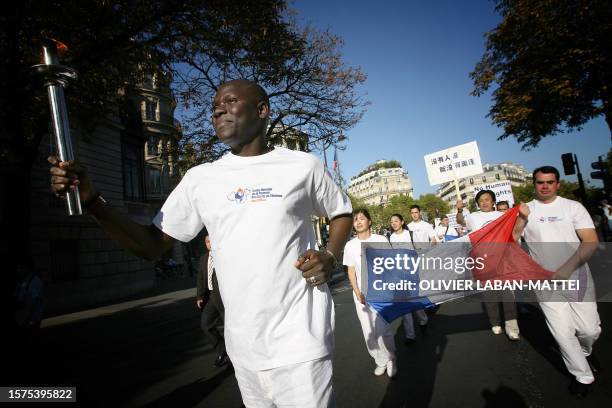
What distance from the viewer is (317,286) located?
1.62 metres

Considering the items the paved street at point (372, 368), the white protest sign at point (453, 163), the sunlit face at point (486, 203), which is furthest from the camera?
the white protest sign at point (453, 163)

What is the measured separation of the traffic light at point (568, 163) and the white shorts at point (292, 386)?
16.3 m

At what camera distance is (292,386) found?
1490 millimetres

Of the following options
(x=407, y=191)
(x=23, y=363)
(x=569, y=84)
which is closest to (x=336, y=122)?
(x=569, y=84)

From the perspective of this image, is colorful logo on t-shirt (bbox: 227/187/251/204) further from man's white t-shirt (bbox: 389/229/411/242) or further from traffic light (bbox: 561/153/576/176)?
traffic light (bbox: 561/153/576/176)

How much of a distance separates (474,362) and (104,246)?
1591 cm

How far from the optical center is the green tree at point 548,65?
46.1 ft

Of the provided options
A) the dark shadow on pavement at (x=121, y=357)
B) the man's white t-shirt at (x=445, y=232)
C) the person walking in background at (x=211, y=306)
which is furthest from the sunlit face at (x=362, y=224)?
the man's white t-shirt at (x=445, y=232)

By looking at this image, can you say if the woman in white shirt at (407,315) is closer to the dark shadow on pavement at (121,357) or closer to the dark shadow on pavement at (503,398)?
the dark shadow on pavement at (503,398)


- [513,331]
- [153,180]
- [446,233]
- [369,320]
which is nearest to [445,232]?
[446,233]

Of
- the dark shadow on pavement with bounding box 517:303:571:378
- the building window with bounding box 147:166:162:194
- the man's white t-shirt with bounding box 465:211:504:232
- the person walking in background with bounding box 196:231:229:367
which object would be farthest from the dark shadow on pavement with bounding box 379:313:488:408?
the building window with bounding box 147:166:162:194

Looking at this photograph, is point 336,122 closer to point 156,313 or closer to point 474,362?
point 156,313

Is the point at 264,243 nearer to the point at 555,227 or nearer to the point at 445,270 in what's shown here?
the point at 555,227

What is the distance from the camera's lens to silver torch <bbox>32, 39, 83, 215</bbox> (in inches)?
51.2
